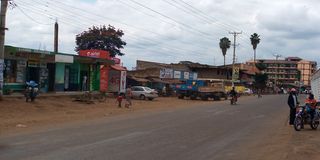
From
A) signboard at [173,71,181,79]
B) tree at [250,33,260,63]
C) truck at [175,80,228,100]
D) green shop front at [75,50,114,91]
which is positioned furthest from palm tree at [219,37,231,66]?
green shop front at [75,50,114,91]

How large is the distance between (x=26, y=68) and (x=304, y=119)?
75.3 ft

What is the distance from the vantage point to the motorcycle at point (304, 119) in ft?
65.2

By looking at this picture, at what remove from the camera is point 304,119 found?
66.7ft

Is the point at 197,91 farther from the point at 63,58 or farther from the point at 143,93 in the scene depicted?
the point at 63,58

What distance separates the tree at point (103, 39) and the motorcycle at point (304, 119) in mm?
51878

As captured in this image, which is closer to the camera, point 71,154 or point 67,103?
point 71,154

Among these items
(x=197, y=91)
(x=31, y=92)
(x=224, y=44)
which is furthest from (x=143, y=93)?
(x=224, y=44)

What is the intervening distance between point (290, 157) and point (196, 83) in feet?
152

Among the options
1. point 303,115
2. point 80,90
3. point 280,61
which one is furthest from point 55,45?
point 280,61

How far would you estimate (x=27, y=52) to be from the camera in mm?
35438

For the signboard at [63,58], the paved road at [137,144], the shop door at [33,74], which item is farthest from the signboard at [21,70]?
the paved road at [137,144]

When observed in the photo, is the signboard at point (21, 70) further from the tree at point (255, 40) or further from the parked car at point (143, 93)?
the tree at point (255, 40)

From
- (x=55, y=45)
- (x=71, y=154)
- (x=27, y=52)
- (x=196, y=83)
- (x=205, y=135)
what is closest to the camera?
(x=71, y=154)

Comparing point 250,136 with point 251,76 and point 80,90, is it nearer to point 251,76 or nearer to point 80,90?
point 80,90
